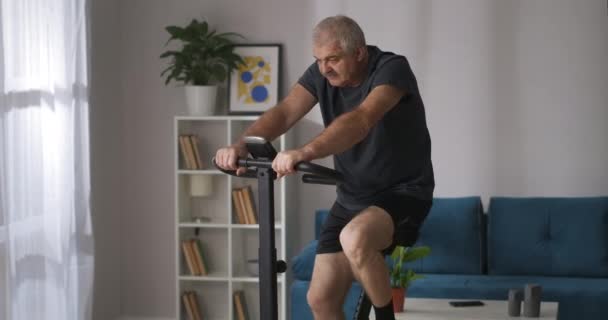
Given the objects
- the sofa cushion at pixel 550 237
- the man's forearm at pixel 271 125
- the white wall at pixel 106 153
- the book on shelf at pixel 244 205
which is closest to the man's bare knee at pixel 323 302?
the man's forearm at pixel 271 125

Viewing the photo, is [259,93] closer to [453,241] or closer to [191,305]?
[191,305]

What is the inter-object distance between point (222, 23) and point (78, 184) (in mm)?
1377

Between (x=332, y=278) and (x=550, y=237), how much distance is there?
220 centimetres

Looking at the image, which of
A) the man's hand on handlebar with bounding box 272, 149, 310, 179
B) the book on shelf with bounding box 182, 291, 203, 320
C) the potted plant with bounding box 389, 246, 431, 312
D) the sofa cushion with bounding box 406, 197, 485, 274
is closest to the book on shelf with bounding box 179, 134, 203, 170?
the book on shelf with bounding box 182, 291, 203, 320

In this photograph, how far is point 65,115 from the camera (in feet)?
15.0

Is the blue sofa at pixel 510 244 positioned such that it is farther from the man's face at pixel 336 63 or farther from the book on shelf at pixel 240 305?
the man's face at pixel 336 63

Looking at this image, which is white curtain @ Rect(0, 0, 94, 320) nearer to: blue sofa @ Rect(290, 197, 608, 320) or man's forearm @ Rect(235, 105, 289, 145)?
blue sofa @ Rect(290, 197, 608, 320)

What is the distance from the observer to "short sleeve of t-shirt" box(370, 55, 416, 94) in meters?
2.83

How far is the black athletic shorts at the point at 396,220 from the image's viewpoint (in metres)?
2.96

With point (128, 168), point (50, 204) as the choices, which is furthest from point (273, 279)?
point (128, 168)

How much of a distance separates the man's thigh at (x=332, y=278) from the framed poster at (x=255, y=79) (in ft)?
7.72

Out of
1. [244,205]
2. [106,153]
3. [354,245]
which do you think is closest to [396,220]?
[354,245]

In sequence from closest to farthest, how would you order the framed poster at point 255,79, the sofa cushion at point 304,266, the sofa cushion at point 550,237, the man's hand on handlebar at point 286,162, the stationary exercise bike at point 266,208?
the man's hand on handlebar at point 286,162 → the stationary exercise bike at point 266,208 → the sofa cushion at point 304,266 → the sofa cushion at point 550,237 → the framed poster at point 255,79

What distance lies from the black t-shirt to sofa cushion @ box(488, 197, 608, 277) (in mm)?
1966
